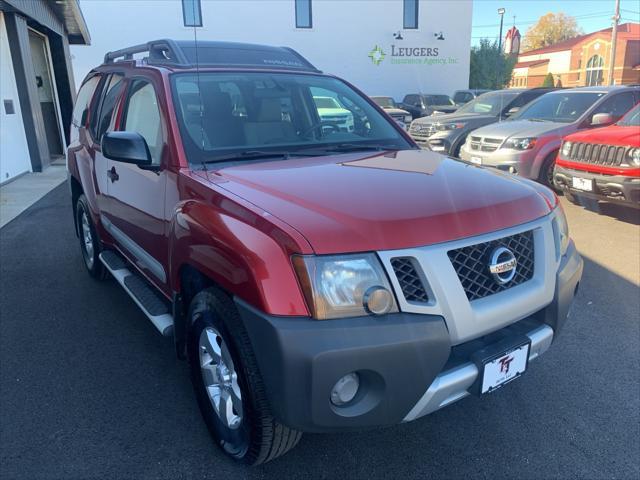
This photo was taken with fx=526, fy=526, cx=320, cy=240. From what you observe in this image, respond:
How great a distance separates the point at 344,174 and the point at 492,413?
149cm

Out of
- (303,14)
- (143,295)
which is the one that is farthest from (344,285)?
(303,14)

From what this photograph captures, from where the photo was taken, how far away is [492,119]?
11.0 m

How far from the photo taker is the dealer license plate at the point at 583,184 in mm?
6332

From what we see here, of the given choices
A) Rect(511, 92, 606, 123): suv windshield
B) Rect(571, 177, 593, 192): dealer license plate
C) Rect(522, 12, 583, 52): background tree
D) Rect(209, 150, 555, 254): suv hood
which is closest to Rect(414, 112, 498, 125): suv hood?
Rect(511, 92, 606, 123): suv windshield

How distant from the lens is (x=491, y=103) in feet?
38.5

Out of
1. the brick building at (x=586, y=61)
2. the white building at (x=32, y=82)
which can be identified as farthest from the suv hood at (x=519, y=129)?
the brick building at (x=586, y=61)

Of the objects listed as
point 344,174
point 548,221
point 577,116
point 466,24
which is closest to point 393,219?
point 344,174

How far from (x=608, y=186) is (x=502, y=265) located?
15.7 feet

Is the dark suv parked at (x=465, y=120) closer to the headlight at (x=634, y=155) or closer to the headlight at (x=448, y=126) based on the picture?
the headlight at (x=448, y=126)

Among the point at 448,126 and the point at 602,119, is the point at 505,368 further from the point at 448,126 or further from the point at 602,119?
the point at 448,126

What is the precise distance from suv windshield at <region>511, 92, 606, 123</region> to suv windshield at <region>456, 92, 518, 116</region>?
2119 mm

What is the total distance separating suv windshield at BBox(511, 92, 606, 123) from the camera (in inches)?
330

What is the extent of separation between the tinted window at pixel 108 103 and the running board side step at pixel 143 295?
3.19 feet

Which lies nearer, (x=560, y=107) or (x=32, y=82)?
(x=560, y=107)
